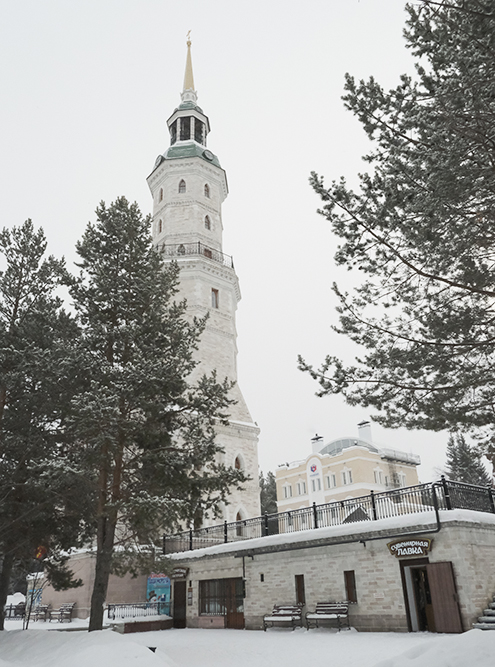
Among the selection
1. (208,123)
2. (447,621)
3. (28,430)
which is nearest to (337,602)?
(447,621)

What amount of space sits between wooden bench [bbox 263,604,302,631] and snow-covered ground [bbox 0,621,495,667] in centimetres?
33

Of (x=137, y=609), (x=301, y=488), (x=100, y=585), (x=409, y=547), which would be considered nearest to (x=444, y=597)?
(x=409, y=547)

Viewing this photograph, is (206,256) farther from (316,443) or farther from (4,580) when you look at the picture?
(316,443)

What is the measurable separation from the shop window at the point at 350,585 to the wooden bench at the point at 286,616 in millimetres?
2015

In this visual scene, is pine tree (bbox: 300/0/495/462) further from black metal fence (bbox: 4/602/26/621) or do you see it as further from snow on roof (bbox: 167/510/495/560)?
black metal fence (bbox: 4/602/26/621)

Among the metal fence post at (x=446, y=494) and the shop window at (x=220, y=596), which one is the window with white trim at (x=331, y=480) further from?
the metal fence post at (x=446, y=494)

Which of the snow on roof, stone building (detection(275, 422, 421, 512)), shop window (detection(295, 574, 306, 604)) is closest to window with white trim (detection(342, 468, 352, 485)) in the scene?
stone building (detection(275, 422, 421, 512))

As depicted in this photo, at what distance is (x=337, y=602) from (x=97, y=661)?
8284mm

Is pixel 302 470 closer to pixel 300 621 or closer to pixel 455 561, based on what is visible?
pixel 300 621

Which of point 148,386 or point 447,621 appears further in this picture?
point 148,386

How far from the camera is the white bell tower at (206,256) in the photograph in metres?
29.2

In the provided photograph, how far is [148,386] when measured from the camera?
14.5m

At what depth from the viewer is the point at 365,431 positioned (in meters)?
53.2

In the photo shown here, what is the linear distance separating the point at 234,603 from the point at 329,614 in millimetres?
5207
